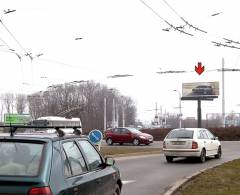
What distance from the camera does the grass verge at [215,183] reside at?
12586 mm

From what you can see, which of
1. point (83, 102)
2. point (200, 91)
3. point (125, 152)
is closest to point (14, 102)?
point (83, 102)

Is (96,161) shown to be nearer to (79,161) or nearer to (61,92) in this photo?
(79,161)

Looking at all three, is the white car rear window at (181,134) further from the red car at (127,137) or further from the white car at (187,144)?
the red car at (127,137)

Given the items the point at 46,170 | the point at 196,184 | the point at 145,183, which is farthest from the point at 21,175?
the point at 145,183

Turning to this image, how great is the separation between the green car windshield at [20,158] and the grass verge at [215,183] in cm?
670

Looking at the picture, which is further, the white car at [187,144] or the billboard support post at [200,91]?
the billboard support post at [200,91]

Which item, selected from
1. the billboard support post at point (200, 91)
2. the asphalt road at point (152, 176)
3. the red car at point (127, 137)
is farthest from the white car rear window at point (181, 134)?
the billboard support post at point (200, 91)

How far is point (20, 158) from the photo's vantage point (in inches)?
250

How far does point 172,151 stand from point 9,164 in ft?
58.9

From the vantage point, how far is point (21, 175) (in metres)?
6.07

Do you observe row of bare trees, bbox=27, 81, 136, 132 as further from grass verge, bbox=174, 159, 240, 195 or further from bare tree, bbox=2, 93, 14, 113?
grass verge, bbox=174, 159, 240, 195

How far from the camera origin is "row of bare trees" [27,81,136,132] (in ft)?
274

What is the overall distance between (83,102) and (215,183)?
304 ft

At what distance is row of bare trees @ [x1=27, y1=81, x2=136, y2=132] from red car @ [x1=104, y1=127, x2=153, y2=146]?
22625 millimetres
